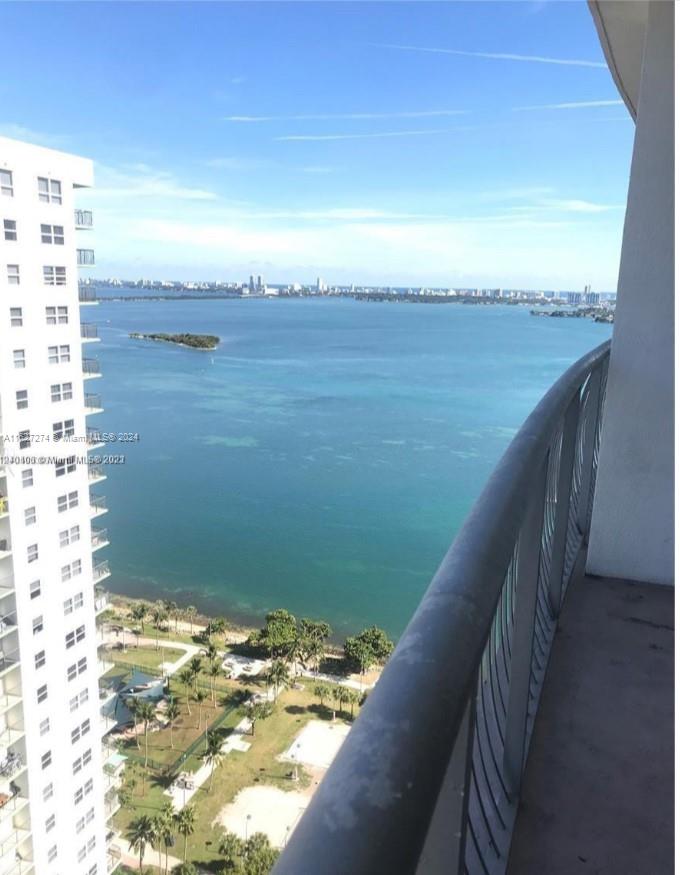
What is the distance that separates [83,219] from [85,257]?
1.63ft

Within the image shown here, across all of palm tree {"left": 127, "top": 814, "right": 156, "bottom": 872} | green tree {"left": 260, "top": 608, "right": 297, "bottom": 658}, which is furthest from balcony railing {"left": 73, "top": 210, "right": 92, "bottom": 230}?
green tree {"left": 260, "top": 608, "right": 297, "bottom": 658}

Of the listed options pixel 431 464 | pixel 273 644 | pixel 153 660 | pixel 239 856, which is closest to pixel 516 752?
pixel 239 856

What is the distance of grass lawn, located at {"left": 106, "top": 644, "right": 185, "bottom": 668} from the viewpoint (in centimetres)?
1767

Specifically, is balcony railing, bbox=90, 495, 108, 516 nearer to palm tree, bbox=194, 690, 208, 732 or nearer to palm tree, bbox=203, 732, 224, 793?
palm tree, bbox=203, 732, 224, 793

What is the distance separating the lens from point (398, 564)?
2127 cm

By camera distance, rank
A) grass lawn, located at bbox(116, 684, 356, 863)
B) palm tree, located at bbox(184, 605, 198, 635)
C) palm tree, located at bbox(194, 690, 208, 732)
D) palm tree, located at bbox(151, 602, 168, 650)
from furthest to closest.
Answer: palm tree, located at bbox(184, 605, 198, 635)
palm tree, located at bbox(151, 602, 168, 650)
palm tree, located at bbox(194, 690, 208, 732)
grass lawn, located at bbox(116, 684, 356, 863)

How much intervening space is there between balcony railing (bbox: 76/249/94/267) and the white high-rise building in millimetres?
65

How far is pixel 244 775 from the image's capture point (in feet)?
43.8

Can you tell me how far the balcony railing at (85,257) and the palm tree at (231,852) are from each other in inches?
382

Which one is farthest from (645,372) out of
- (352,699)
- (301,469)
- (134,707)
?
(301,469)

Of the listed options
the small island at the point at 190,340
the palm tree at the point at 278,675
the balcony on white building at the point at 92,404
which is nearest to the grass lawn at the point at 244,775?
the palm tree at the point at 278,675

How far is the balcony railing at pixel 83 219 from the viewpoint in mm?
8750

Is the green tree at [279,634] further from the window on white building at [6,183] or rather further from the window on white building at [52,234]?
the window on white building at [6,183]

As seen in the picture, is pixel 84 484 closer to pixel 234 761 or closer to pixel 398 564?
pixel 234 761
